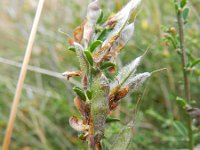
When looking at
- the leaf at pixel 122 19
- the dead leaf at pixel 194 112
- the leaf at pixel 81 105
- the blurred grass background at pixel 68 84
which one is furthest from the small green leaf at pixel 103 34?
the blurred grass background at pixel 68 84

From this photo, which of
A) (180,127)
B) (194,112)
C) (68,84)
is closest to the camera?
(194,112)

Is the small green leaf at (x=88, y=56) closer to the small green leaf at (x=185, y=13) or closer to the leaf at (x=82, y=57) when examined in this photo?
the leaf at (x=82, y=57)

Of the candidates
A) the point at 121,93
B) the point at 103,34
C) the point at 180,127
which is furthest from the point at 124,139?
the point at 180,127

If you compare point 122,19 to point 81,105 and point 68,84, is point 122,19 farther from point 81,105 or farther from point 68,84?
point 68,84

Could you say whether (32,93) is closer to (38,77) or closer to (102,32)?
(38,77)

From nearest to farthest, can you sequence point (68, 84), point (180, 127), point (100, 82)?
point (100, 82), point (180, 127), point (68, 84)

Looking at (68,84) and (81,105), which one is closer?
(81,105)
